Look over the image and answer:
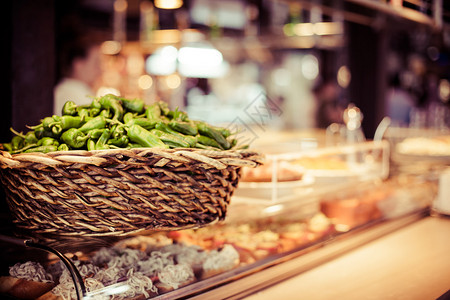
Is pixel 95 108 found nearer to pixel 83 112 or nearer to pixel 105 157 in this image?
pixel 83 112

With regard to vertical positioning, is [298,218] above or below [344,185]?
below

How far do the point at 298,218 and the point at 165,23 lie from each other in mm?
5468

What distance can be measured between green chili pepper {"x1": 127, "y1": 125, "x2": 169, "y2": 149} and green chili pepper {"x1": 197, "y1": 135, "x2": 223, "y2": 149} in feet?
0.59

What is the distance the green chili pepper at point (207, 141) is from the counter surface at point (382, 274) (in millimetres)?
550

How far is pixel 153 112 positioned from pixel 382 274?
1.19 m

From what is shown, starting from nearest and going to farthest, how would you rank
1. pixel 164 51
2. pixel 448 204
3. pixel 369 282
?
1. pixel 369 282
2. pixel 448 204
3. pixel 164 51

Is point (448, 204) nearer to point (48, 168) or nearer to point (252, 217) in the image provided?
point (252, 217)

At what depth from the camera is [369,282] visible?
1929 millimetres

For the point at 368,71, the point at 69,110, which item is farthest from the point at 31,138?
the point at 368,71

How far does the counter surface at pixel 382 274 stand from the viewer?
1791 millimetres

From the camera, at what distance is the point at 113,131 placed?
143cm

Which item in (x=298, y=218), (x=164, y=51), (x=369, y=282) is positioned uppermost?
(x=164, y=51)

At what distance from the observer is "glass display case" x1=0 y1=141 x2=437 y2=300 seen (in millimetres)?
1365

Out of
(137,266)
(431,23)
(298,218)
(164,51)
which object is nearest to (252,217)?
(298,218)
